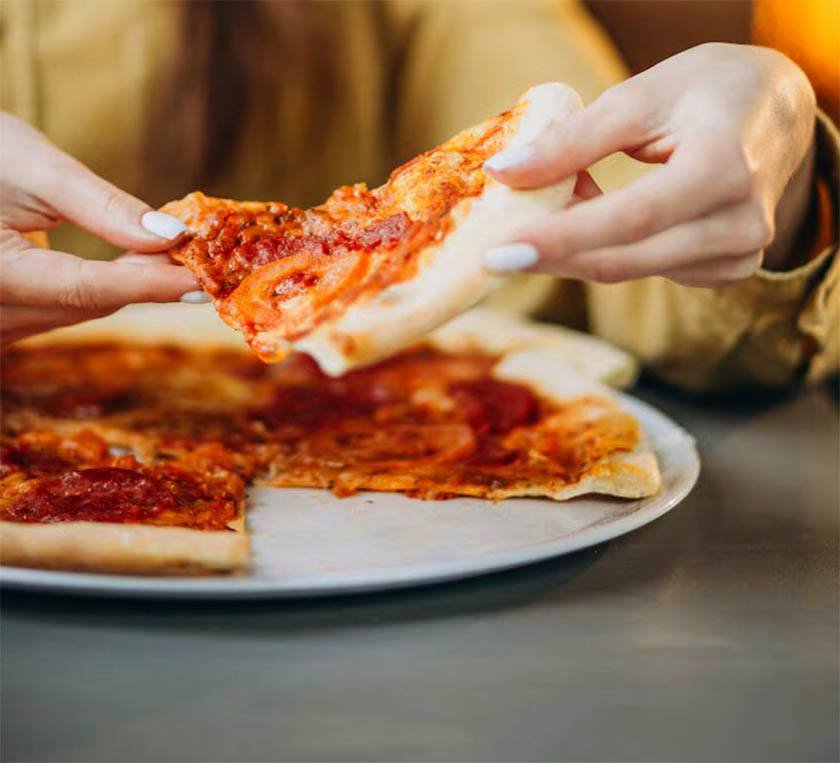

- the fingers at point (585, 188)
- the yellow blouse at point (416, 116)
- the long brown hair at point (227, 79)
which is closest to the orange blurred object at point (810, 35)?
the yellow blouse at point (416, 116)

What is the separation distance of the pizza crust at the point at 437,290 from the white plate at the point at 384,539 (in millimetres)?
151

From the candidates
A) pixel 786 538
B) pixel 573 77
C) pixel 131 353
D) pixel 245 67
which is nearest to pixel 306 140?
pixel 245 67

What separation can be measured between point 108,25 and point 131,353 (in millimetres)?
697

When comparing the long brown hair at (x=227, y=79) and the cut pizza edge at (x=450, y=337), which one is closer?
the cut pizza edge at (x=450, y=337)

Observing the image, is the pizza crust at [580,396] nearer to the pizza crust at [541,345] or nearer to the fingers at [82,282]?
the pizza crust at [541,345]

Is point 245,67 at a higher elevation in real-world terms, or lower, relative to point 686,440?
higher

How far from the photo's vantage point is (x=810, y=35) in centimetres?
105

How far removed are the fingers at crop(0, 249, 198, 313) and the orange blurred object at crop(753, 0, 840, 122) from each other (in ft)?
1.92

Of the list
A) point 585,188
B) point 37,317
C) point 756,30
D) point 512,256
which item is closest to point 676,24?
point 756,30

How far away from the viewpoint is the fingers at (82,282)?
0.94m

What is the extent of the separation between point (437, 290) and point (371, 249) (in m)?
0.12

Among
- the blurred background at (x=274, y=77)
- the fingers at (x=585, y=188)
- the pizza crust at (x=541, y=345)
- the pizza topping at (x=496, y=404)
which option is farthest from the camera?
the blurred background at (x=274, y=77)

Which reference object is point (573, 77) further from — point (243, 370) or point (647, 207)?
point (647, 207)

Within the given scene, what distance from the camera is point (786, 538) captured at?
980 mm
